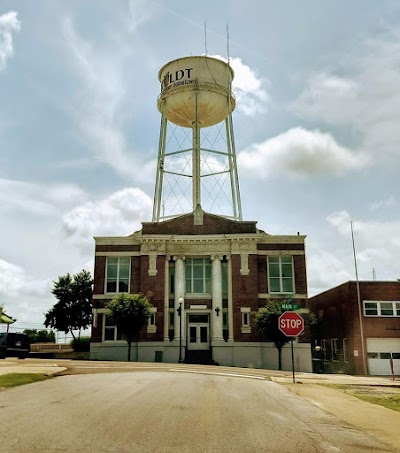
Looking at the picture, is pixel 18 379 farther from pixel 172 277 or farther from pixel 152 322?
pixel 172 277

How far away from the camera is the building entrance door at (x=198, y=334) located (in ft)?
137

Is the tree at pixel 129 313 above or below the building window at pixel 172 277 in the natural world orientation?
below

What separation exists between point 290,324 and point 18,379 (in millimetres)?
10700

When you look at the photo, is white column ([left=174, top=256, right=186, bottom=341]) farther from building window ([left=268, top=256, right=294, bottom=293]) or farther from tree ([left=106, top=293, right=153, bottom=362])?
building window ([left=268, top=256, right=294, bottom=293])

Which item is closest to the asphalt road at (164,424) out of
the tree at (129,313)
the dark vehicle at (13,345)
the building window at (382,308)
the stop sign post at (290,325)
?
the stop sign post at (290,325)

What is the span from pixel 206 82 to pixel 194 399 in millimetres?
35267

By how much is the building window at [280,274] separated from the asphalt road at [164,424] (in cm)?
2749

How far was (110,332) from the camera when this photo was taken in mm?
41906

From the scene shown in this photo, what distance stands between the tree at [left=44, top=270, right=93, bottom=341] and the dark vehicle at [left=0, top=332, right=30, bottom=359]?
16.7 m

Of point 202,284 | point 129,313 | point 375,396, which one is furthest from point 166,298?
point 375,396

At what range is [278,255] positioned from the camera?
42.7m

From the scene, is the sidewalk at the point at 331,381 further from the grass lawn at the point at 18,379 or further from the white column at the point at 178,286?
the white column at the point at 178,286

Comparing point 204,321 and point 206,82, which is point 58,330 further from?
point 206,82

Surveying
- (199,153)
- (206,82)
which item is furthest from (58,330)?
(206,82)
